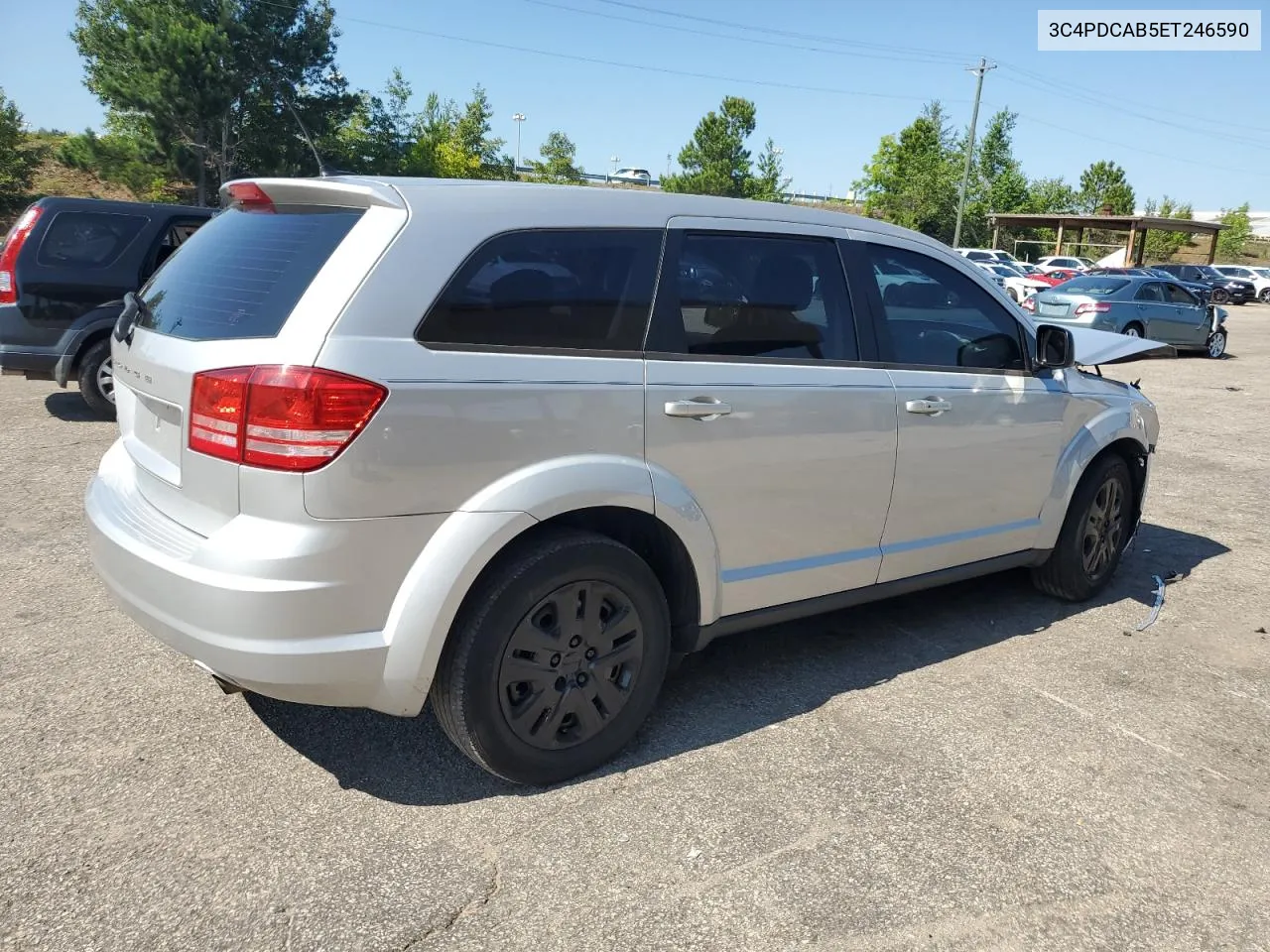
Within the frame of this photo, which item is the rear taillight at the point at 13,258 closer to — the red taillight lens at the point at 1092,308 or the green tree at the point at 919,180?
the red taillight lens at the point at 1092,308

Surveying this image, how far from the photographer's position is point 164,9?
4206 centimetres

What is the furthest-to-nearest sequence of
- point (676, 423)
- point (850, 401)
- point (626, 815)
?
point (850, 401)
point (676, 423)
point (626, 815)

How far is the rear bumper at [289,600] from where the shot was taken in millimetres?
2547

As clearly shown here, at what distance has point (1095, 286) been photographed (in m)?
18.5

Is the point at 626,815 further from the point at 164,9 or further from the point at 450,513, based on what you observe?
the point at 164,9

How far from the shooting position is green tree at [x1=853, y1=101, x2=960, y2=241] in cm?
5759

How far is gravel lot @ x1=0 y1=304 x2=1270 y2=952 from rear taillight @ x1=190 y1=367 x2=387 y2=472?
109 centimetres

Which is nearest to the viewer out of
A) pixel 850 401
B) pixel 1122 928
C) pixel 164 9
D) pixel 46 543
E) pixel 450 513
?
Answer: pixel 1122 928

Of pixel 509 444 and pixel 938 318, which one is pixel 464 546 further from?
pixel 938 318

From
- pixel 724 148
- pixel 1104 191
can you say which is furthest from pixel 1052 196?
pixel 724 148

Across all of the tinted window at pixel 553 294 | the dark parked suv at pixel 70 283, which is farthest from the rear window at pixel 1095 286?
the tinted window at pixel 553 294

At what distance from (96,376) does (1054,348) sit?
7.59m

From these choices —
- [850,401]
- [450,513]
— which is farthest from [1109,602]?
[450,513]

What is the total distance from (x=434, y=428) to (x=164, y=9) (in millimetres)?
48196
